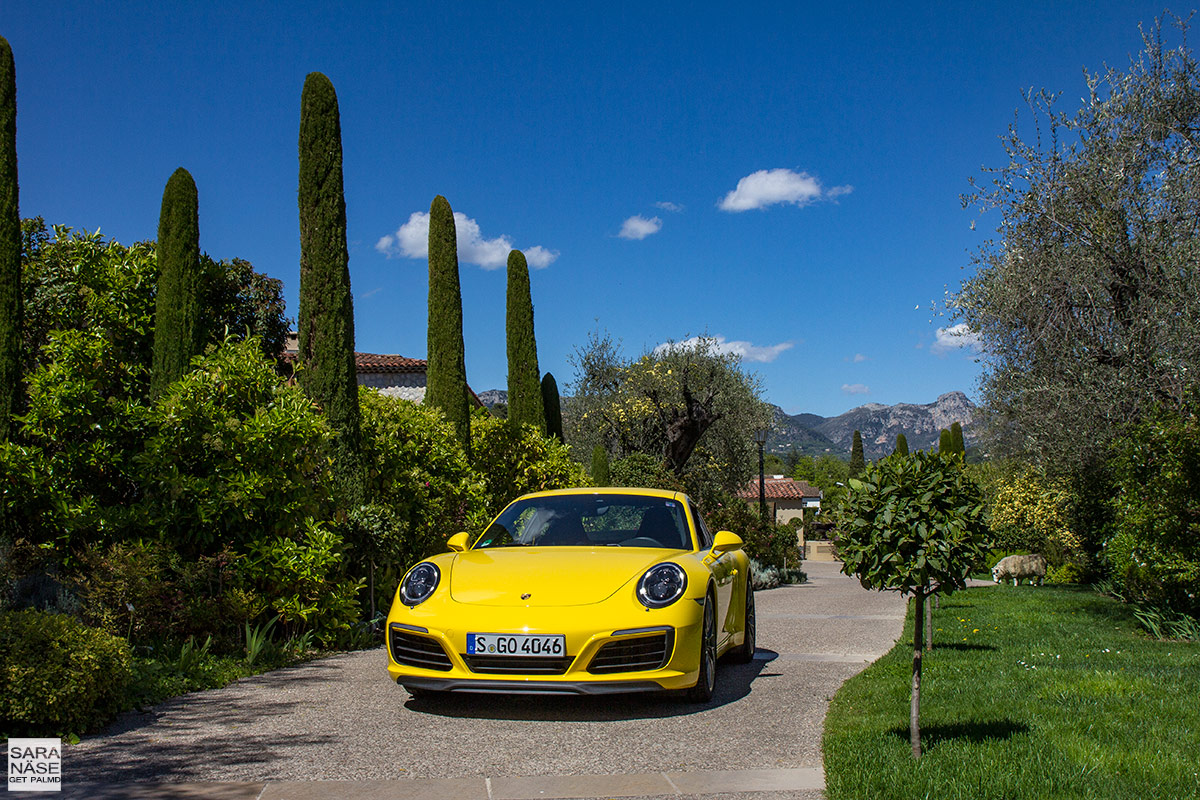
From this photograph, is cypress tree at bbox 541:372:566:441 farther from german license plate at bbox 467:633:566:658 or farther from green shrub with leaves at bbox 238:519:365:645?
german license plate at bbox 467:633:566:658

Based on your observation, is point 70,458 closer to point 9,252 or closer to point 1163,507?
point 9,252

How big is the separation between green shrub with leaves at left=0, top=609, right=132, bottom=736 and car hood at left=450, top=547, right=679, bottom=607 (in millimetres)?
1952

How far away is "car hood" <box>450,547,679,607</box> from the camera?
539 centimetres

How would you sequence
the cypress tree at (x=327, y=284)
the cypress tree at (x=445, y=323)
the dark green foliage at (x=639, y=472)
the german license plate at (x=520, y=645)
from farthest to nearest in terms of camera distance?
the dark green foliage at (x=639, y=472), the cypress tree at (x=445, y=323), the cypress tree at (x=327, y=284), the german license plate at (x=520, y=645)

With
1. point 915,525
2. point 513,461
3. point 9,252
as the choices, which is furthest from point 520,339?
point 915,525

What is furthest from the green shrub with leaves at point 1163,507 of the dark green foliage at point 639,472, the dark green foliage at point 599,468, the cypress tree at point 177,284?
the dark green foliage at point 599,468

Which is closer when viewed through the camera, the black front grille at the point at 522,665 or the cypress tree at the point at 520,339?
the black front grille at the point at 522,665

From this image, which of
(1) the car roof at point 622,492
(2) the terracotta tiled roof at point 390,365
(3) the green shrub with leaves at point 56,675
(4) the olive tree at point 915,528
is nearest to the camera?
(4) the olive tree at point 915,528

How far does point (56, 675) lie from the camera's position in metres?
4.79

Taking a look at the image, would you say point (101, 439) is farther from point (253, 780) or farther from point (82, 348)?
point (253, 780)

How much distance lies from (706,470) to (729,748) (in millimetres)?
26141

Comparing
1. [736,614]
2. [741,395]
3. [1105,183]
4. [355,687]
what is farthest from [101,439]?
[741,395]

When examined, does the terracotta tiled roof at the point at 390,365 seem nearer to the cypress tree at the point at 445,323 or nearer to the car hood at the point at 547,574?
the cypress tree at the point at 445,323

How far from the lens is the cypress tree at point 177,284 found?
841cm
